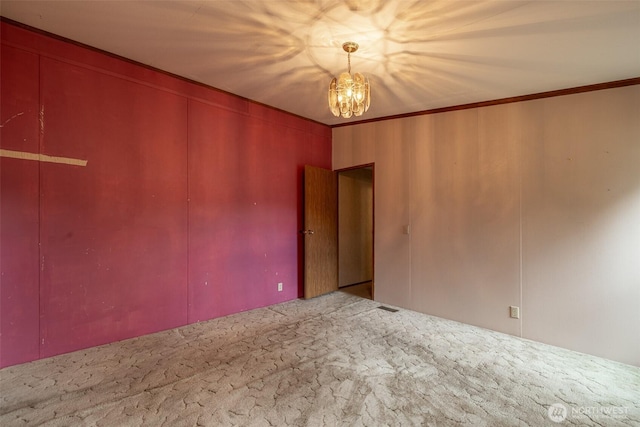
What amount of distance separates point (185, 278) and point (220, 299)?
55 cm

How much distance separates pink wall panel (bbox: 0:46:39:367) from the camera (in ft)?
8.00

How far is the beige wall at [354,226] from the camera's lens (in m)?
5.53

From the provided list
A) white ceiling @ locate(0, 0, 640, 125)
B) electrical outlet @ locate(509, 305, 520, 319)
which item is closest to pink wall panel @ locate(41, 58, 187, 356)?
white ceiling @ locate(0, 0, 640, 125)

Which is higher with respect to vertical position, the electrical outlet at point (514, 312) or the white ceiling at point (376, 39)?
the white ceiling at point (376, 39)

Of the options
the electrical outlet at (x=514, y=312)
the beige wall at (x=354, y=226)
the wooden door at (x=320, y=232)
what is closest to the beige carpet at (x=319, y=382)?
the electrical outlet at (x=514, y=312)

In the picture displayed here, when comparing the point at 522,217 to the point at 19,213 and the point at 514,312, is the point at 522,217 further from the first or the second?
the point at 19,213

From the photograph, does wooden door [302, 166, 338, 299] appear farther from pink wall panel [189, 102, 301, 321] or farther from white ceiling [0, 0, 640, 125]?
white ceiling [0, 0, 640, 125]

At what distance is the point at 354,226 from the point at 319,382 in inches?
141

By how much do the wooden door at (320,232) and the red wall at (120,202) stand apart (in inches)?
23.5

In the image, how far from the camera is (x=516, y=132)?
3.54 metres

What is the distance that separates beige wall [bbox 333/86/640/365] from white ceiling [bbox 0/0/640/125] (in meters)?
0.47

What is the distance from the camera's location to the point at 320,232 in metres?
4.93

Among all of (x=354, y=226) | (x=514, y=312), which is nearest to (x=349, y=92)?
(x=514, y=312)

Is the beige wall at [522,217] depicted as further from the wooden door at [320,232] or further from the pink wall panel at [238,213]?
the pink wall panel at [238,213]
